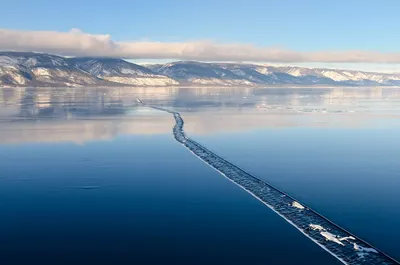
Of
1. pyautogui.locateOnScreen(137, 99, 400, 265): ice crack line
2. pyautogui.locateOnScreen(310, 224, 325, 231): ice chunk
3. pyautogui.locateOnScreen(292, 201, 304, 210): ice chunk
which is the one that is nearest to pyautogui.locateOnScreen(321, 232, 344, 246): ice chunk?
pyautogui.locateOnScreen(137, 99, 400, 265): ice crack line

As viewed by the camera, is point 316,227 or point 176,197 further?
point 176,197

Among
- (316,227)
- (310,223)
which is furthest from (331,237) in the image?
(310,223)

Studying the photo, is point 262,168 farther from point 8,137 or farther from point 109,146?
point 8,137

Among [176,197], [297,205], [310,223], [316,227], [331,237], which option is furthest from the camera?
[176,197]

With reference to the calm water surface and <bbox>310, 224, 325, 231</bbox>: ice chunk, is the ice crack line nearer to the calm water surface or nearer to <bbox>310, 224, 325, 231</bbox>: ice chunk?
<bbox>310, 224, 325, 231</bbox>: ice chunk

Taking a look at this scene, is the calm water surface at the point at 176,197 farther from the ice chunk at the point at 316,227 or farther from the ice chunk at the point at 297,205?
the ice chunk at the point at 316,227

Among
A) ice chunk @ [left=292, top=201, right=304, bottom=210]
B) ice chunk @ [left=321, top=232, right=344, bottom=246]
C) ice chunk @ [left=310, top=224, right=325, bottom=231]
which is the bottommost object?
ice chunk @ [left=321, top=232, right=344, bottom=246]

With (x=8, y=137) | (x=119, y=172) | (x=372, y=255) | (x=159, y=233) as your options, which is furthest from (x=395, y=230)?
(x=8, y=137)

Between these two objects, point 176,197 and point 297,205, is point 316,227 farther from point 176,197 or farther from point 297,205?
point 176,197
